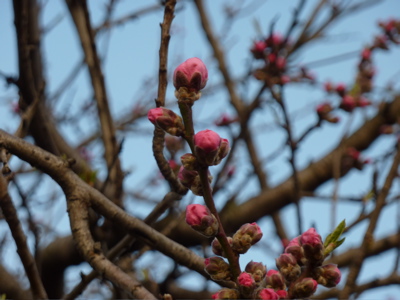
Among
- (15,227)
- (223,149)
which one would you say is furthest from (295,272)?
(15,227)

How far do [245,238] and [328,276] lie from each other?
0.14 m

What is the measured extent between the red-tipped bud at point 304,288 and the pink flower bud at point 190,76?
0.32 metres

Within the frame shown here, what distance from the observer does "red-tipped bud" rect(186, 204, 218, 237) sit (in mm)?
711

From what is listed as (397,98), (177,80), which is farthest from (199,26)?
(177,80)

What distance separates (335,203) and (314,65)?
65.3 inches

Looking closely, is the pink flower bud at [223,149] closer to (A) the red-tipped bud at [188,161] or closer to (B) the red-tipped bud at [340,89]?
(A) the red-tipped bud at [188,161]

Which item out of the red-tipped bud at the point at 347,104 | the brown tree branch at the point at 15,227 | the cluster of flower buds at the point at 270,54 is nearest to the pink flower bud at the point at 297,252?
the brown tree branch at the point at 15,227

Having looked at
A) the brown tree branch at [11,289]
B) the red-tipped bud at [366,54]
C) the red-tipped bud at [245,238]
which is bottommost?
the red-tipped bud at [245,238]

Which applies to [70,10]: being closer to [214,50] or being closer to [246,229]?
[214,50]

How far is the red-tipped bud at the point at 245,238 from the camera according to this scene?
756 millimetres

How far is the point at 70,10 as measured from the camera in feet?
8.54

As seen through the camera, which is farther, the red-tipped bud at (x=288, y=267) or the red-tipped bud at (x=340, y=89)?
the red-tipped bud at (x=340, y=89)

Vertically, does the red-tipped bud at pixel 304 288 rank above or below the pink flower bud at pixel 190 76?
below

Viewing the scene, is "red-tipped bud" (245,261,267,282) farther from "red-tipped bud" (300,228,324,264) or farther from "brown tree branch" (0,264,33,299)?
"brown tree branch" (0,264,33,299)
